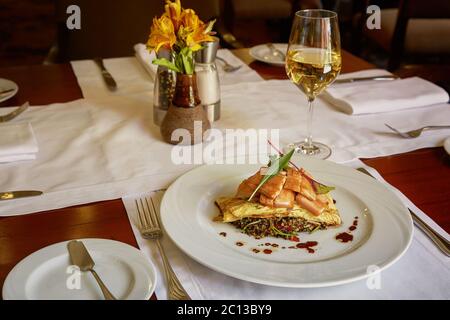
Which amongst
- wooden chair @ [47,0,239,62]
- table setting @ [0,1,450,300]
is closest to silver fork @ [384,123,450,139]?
table setting @ [0,1,450,300]

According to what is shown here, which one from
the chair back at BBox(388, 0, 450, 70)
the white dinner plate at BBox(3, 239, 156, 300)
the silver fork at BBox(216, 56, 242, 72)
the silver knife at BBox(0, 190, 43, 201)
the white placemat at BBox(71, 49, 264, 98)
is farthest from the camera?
the chair back at BBox(388, 0, 450, 70)

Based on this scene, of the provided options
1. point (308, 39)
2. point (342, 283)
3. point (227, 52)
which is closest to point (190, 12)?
point (308, 39)

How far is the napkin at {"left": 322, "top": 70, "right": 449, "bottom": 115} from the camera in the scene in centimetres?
126

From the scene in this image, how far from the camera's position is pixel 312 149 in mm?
1087

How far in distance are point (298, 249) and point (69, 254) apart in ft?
1.02

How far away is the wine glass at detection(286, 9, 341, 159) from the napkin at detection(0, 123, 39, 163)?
20.8 inches

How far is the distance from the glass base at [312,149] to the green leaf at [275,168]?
0.87ft

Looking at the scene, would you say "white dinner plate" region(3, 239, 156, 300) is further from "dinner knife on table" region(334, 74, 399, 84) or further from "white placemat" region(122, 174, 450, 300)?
"dinner knife on table" region(334, 74, 399, 84)

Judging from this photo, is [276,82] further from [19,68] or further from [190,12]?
[19,68]

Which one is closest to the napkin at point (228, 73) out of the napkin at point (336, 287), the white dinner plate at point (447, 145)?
the white dinner plate at point (447, 145)

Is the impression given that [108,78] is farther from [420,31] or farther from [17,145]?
[420,31]

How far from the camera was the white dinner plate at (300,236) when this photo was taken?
681mm

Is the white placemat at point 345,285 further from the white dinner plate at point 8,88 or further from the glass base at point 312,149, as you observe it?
the white dinner plate at point 8,88

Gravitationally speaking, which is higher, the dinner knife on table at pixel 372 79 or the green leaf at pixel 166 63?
the green leaf at pixel 166 63
